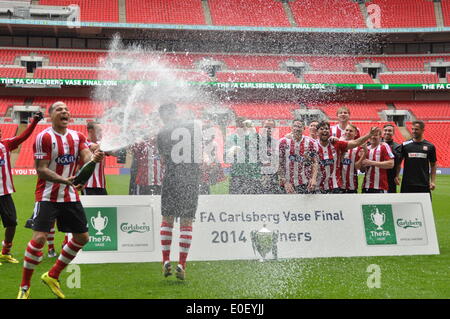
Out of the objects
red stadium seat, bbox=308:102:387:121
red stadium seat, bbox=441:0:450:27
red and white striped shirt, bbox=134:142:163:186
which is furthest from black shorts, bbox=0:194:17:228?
red stadium seat, bbox=441:0:450:27

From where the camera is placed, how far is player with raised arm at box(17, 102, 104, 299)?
5121mm

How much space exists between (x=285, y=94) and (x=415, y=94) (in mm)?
9692

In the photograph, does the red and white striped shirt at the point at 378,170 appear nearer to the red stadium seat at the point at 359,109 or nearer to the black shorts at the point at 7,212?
the black shorts at the point at 7,212

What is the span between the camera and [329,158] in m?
7.86

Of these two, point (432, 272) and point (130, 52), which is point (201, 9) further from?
point (432, 272)

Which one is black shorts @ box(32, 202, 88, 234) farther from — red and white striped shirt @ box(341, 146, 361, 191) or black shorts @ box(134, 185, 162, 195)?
red and white striped shirt @ box(341, 146, 361, 191)

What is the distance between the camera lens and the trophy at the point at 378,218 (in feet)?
24.8

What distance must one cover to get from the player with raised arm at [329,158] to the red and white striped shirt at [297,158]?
165 mm

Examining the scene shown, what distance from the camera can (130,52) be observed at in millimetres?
38625

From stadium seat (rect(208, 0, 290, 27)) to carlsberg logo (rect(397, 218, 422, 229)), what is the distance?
1235 inches

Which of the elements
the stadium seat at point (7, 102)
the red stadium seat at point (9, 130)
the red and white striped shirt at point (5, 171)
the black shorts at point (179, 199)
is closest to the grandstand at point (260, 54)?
the stadium seat at point (7, 102)

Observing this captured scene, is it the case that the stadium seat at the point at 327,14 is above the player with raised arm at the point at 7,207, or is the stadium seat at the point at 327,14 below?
above

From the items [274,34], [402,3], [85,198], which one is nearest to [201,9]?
[274,34]

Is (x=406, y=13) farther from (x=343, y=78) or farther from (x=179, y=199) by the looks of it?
(x=179, y=199)
